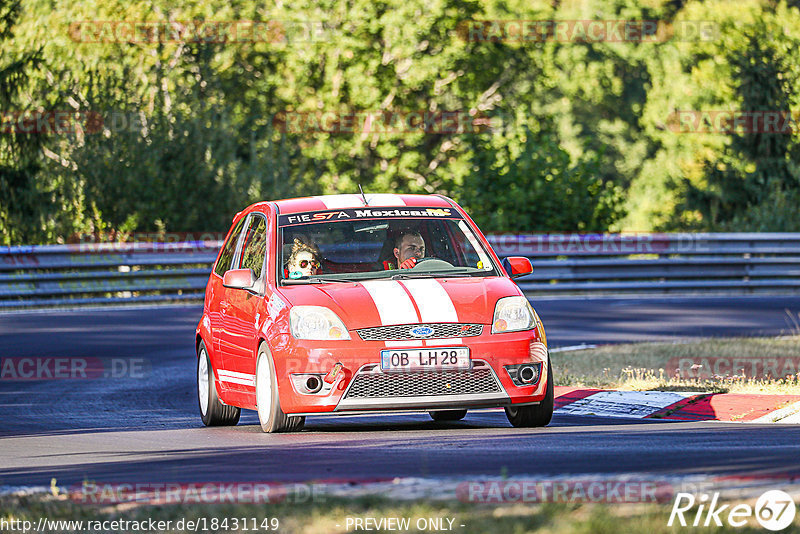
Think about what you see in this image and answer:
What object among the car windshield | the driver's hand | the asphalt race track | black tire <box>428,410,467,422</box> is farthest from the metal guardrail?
the driver's hand

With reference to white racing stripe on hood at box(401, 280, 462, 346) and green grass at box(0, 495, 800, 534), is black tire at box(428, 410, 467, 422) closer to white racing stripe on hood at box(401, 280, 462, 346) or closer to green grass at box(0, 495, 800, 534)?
white racing stripe on hood at box(401, 280, 462, 346)

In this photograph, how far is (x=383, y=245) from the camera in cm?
1091

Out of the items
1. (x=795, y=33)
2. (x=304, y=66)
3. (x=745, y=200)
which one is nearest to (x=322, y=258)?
(x=745, y=200)

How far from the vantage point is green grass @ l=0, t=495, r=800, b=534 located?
552 centimetres

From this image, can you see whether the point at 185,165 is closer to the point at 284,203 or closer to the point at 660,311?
the point at 660,311

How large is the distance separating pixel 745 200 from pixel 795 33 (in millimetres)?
14539

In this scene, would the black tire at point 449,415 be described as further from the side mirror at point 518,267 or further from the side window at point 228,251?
the side window at point 228,251

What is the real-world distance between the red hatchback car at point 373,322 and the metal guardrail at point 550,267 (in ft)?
45.2

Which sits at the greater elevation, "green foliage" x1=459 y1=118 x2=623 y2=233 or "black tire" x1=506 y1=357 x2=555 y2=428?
"black tire" x1=506 y1=357 x2=555 y2=428

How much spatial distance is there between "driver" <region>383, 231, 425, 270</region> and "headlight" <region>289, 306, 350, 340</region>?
1294 millimetres

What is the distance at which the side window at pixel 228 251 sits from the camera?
38.3ft

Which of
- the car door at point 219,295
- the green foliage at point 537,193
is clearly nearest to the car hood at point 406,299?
the car door at point 219,295

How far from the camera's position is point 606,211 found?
3441 centimetres

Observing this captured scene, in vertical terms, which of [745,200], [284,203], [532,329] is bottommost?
[745,200]
